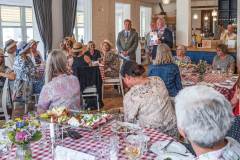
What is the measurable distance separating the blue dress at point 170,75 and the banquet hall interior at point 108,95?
0.01 metres

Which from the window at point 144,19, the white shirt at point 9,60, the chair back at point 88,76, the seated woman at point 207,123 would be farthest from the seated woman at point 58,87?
the window at point 144,19

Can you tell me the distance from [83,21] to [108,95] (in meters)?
3.40

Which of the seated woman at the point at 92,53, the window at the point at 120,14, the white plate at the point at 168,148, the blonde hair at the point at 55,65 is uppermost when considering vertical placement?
the window at the point at 120,14

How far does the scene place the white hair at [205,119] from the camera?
143cm

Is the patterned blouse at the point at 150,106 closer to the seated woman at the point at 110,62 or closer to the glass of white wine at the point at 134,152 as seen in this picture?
the glass of white wine at the point at 134,152

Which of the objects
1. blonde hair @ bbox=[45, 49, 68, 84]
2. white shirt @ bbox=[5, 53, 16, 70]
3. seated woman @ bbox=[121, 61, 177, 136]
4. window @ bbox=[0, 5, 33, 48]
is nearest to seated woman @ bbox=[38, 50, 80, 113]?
blonde hair @ bbox=[45, 49, 68, 84]

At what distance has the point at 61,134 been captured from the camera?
2.38 metres

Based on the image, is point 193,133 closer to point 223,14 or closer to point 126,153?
point 126,153

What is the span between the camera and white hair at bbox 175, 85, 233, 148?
4.70ft

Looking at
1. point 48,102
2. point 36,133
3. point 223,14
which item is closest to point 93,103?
point 48,102

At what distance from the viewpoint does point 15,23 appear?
26.4 ft

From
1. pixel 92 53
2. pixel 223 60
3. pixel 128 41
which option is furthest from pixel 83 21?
pixel 223 60

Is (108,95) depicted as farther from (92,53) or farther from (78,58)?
(78,58)

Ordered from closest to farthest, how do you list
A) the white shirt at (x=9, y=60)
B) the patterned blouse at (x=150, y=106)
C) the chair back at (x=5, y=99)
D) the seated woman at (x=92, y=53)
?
the patterned blouse at (x=150, y=106)
the chair back at (x=5, y=99)
the white shirt at (x=9, y=60)
the seated woman at (x=92, y=53)
